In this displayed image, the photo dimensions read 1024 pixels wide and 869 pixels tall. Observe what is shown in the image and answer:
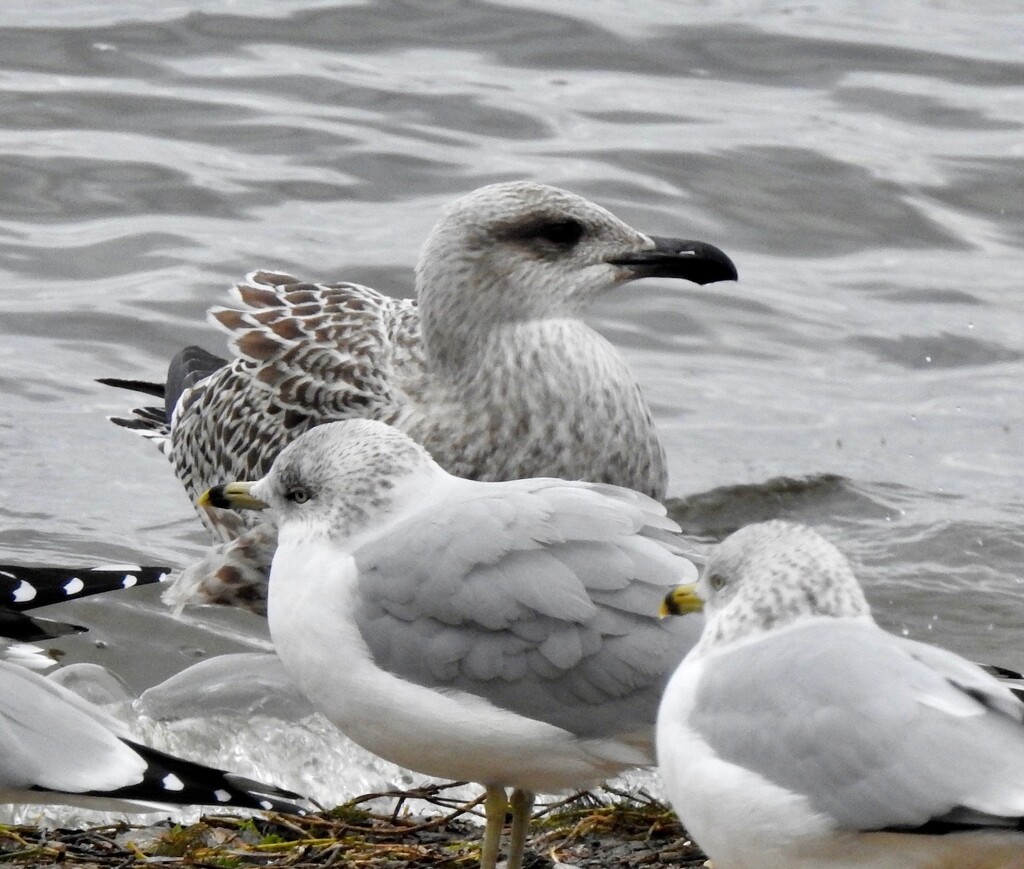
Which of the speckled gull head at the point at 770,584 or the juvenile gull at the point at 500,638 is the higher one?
the speckled gull head at the point at 770,584

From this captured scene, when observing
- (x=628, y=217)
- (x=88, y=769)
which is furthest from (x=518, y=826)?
(x=628, y=217)

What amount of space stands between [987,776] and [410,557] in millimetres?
1399

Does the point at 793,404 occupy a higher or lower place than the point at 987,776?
lower

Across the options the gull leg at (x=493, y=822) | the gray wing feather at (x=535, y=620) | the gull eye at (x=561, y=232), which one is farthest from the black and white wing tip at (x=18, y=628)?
the gull eye at (x=561, y=232)

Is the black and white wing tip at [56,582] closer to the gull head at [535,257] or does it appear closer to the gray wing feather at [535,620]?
the gray wing feather at [535,620]

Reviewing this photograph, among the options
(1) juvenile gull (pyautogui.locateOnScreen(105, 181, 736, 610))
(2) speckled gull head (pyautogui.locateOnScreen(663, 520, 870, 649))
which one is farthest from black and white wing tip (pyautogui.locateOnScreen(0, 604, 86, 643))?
(2) speckled gull head (pyautogui.locateOnScreen(663, 520, 870, 649))

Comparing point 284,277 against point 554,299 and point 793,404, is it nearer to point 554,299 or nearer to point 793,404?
point 554,299

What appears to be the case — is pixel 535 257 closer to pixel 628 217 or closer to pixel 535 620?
pixel 535 620

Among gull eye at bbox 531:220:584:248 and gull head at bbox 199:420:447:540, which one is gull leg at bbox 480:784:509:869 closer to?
gull head at bbox 199:420:447:540

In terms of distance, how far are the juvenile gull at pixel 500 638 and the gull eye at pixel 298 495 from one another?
0.32 metres

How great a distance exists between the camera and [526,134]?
41.0 ft

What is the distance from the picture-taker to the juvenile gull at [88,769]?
4000 mm

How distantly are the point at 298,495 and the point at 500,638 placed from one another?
2.16 feet

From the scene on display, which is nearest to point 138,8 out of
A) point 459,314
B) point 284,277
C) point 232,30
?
point 232,30
